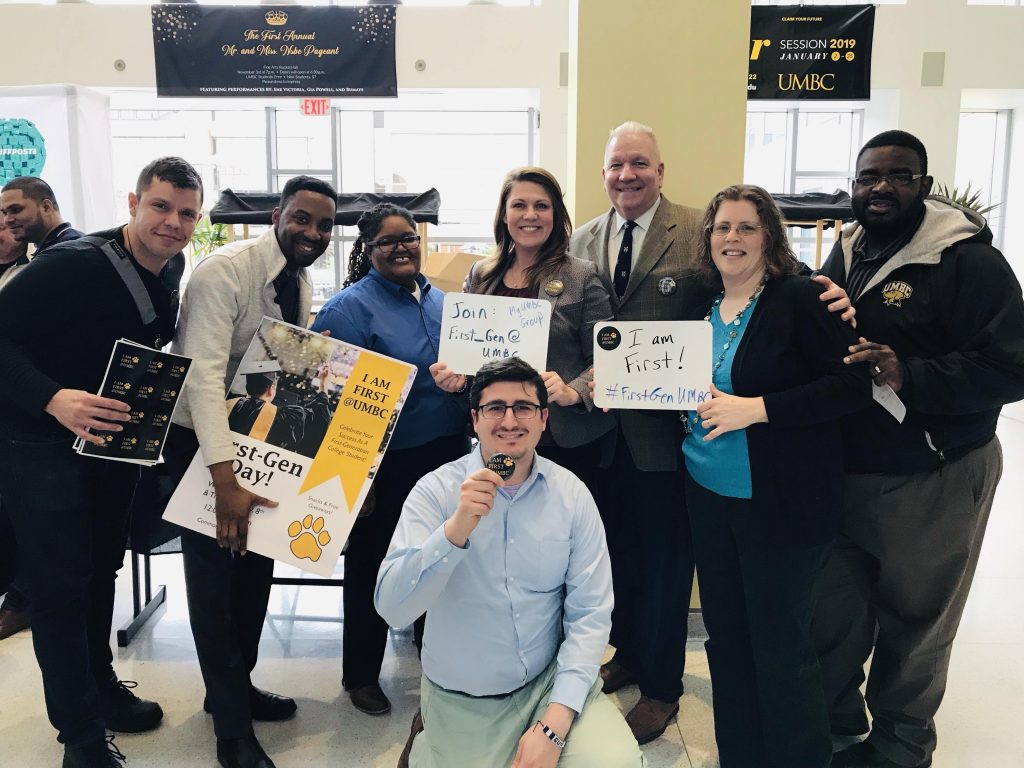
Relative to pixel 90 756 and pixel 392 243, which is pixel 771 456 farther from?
pixel 90 756

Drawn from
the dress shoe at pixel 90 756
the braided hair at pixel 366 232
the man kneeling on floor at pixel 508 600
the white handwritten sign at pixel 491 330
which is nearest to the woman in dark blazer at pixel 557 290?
the white handwritten sign at pixel 491 330

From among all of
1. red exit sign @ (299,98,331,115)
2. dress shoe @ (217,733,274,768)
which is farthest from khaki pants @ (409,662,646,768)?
red exit sign @ (299,98,331,115)

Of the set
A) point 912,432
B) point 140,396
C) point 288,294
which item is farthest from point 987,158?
point 140,396

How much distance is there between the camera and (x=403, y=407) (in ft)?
7.77

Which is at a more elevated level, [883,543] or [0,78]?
[0,78]

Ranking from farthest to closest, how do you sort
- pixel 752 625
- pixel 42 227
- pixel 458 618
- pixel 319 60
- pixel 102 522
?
pixel 319 60
pixel 42 227
pixel 102 522
pixel 752 625
pixel 458 618

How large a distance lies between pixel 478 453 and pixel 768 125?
995 cm

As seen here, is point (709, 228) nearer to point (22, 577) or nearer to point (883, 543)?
point (883, 543)

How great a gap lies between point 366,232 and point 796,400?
142 centimetres

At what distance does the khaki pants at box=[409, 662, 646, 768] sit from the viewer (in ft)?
5.34

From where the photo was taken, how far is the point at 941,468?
1.99m

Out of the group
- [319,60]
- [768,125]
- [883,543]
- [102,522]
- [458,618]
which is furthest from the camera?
[768,125]

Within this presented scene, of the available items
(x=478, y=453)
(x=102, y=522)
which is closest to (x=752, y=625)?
(x=478, y=453)

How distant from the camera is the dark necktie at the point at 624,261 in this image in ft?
8.00
